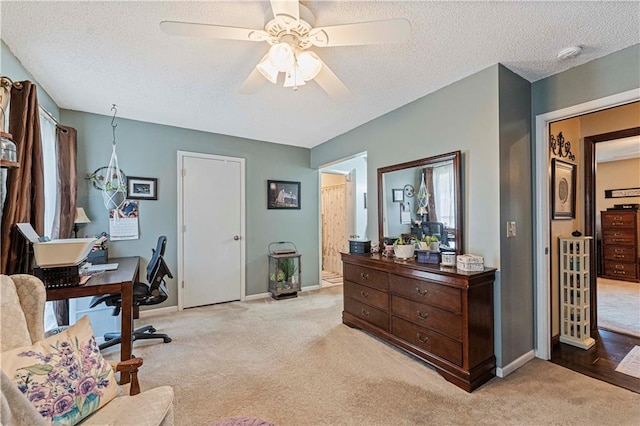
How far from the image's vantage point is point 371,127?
3.48 meters

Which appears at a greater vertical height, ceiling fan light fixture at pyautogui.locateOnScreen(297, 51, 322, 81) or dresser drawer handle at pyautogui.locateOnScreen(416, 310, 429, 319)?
ceiling fan light fixture at pyautogui.locateOnScreen(297, 51, 322, 81)

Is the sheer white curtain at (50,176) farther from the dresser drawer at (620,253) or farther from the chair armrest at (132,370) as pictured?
the dresser drawer at (620,253)

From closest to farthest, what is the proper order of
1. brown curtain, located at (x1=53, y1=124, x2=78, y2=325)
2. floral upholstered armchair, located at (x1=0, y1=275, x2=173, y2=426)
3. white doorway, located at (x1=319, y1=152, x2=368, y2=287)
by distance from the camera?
floral upholstered armchair, located at (x1=0, y1=275, x2=173, y2=426) → brown curtain, located at (x1=53, y1=124, x2=78, y2=325) → white doorway, located at (x1=319, y1=152, x2=368, y2=287)

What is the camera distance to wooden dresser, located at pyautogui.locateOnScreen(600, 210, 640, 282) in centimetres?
516

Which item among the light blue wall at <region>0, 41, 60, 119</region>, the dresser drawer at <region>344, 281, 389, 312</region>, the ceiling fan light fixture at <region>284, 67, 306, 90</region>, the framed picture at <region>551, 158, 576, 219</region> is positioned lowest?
the dresser drawer at <region>344, 281, 389, 312</region>

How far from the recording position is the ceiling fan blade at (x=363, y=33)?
4.51 feet

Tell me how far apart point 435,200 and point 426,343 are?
1249 mm

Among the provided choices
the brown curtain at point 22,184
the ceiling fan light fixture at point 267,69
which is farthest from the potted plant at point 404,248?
the brown curtain at point 22,184

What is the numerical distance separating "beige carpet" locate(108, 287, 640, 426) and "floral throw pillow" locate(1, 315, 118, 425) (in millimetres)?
760

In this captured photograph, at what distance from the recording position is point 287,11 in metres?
1.43

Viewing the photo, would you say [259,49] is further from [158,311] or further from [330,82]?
[158,311]

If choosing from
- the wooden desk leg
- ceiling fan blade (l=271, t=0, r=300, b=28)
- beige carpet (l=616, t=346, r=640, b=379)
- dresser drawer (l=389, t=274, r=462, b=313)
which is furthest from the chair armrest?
beige carpet (l=616, t=346, r=640, b=379)

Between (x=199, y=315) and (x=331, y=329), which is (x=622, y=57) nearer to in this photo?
(x=331, y=329)

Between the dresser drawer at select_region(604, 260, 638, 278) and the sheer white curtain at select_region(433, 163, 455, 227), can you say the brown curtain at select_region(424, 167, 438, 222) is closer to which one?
the sheer white curtain at select_region(433, 163, 455, 227)
